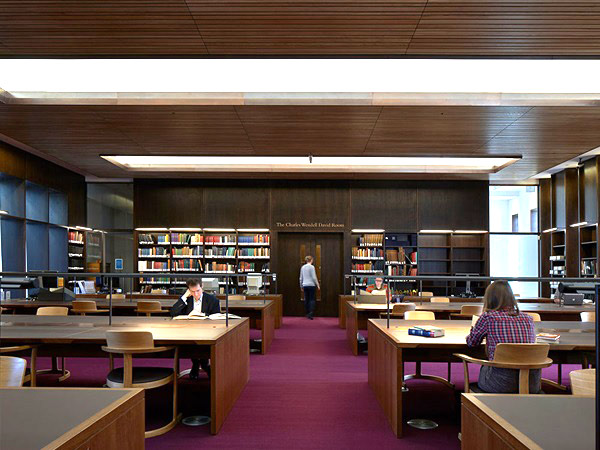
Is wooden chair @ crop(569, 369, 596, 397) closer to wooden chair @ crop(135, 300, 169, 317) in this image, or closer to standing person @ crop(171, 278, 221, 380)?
standing person @ crop(171, 278, 221, 380)

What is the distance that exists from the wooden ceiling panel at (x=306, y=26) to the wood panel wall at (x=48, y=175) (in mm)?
6703

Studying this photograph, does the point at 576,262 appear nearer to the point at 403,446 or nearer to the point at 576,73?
the point at 576,73

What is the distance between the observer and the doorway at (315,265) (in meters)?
13.9

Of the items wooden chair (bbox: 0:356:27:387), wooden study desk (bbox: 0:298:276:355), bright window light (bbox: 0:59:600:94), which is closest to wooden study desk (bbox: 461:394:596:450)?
wooden chair (bbox: 0:356:27:387)

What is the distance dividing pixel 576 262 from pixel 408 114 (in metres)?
7.32

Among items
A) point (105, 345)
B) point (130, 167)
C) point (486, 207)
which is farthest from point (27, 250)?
point (486, 207)

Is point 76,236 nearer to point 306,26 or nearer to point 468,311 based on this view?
point 468,311

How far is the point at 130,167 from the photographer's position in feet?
41.8

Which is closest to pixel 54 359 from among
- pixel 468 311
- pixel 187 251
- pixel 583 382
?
pixel 468 311

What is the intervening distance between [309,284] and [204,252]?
9.58ft

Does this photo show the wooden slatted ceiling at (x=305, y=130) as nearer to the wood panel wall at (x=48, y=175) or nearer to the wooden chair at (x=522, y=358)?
the wood panel wall at (x=48, y=175)

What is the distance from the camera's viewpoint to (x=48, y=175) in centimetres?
1229

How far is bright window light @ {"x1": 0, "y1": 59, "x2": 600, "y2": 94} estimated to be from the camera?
688 cm

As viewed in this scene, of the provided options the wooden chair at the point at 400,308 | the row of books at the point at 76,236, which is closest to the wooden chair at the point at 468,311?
the wooden chair at the point at 400,308
